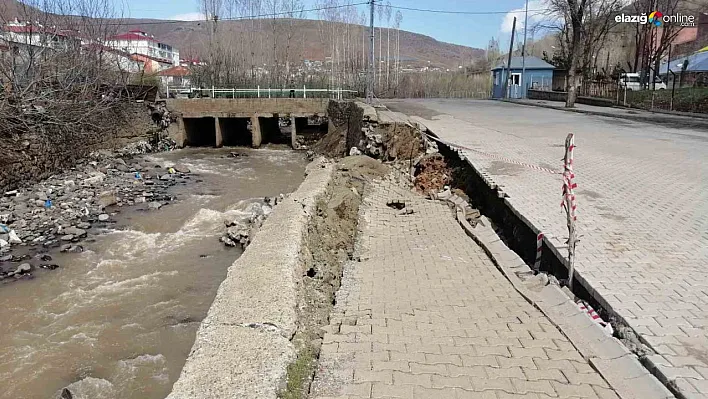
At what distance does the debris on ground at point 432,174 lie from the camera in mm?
12320

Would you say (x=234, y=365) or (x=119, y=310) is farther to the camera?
(x=119, y=310)

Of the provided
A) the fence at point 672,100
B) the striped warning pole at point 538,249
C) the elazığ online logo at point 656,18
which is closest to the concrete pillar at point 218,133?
Result: the fence at point 672,100

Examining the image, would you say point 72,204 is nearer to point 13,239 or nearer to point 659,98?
point 13,239

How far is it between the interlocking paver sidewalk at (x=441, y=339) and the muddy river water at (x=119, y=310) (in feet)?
7.15

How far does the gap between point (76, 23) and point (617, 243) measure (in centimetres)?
2547

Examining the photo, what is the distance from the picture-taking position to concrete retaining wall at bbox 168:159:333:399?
3436mm

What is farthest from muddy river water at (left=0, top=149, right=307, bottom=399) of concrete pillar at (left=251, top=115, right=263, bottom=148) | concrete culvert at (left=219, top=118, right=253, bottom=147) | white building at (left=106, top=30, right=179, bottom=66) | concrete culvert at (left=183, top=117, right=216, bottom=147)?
white building at (left=106, top=30, right=179, bottom=66)

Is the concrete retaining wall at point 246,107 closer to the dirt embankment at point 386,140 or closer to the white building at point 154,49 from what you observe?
the dirt embankment at point 386,140

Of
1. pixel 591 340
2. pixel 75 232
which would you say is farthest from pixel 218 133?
pixel 591 340

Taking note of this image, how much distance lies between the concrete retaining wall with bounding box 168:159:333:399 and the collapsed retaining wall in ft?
40.2

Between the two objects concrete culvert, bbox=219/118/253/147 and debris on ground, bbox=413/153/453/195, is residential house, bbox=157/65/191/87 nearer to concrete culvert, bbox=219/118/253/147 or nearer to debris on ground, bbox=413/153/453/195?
concrete culvert, bbox=219/118/253/147

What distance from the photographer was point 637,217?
7.41 m

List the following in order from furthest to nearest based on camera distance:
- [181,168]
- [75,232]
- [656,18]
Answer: [656,18] → [181,168] → [75,232]

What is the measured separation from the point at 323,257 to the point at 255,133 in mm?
22480
